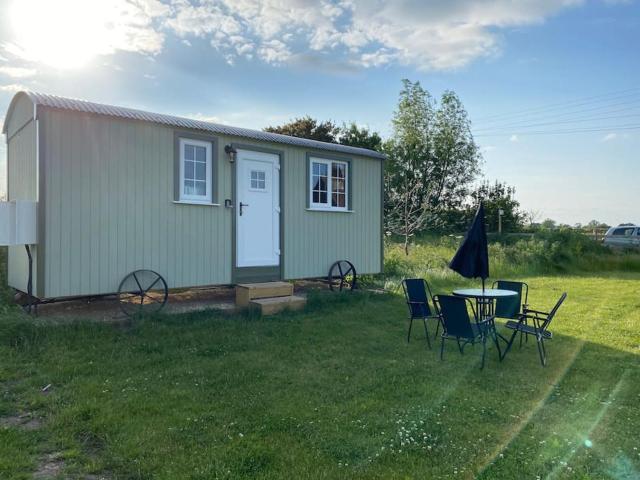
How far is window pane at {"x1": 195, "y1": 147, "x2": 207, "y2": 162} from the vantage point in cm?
687

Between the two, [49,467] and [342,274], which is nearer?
[49,467]

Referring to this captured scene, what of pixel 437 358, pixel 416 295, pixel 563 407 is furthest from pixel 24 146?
pixel 563 407

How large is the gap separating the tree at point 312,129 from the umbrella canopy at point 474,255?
18.2 m

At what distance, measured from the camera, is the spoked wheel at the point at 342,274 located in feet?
27.9

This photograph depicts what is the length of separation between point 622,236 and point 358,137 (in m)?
12.1

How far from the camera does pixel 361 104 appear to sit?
15.2 m

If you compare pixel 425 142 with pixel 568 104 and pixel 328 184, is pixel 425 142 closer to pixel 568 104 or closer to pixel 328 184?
pixel 568 104

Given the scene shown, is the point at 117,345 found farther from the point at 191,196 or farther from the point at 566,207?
the point at 566,207

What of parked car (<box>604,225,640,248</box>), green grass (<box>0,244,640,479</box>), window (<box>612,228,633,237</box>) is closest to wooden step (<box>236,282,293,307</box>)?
green grass (<box>0,244,640,479</box>)

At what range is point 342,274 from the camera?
8617mm

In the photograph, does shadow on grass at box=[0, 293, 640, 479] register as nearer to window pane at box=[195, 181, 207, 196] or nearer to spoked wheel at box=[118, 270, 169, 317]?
spoked wheel at box=[118, 270, 169, 317]

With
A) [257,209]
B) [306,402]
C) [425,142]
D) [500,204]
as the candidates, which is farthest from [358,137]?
[306,402]

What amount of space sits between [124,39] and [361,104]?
8.70 metres

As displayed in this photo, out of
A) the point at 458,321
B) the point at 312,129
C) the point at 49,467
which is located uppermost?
the point at 312,129
